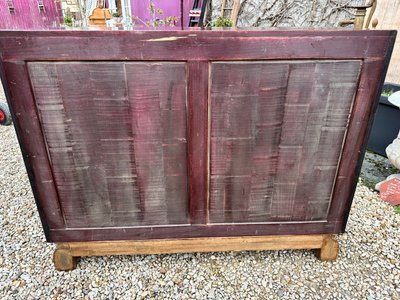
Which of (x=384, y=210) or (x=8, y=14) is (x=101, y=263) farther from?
(x=8, y=14)

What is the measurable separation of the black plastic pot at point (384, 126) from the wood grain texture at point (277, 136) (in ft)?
7.12

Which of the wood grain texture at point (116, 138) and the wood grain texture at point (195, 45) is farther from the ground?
the wood grain texture at point (195, 45)

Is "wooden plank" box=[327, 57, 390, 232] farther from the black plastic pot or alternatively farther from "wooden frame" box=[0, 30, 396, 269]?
the black plastic pot

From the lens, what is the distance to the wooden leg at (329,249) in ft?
5.88

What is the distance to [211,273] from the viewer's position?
177cm

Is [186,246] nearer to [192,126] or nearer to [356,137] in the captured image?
[192,126]

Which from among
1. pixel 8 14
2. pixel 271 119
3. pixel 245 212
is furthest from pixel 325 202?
A: pixel 8 14

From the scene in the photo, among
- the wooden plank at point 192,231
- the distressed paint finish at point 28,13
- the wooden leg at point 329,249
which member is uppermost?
the distressed paint finish at point 28,13

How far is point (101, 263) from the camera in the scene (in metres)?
1.83

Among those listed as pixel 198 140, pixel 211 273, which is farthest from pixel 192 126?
pixel 211 273

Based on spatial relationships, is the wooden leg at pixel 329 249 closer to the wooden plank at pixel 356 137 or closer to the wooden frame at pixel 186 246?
the wooden frame at pixel 186 246

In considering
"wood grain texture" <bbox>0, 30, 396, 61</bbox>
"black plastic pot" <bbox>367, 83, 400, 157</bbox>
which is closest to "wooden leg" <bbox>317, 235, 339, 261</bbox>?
"wood grain texture" <bbox>0, 30, 396, 61</bbox>

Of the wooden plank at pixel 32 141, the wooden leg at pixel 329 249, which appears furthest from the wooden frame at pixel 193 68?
the wooden leg at pixel 329 249

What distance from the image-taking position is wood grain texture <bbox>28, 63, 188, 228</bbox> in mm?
1321
